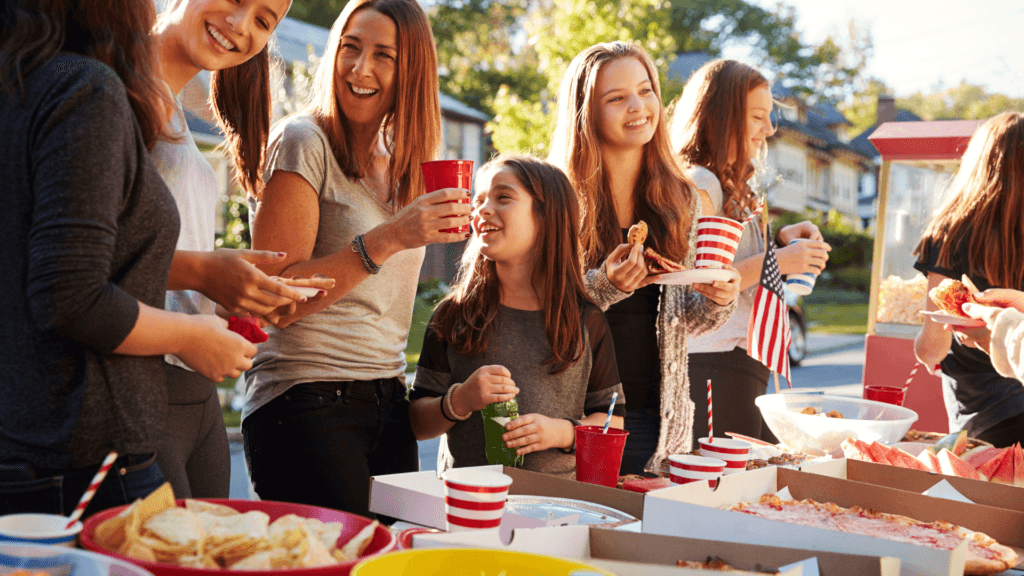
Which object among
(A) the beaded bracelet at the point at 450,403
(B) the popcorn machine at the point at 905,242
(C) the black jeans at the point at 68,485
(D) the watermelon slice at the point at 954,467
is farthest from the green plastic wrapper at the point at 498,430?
(B) the popcorn machine at the point at 905,242

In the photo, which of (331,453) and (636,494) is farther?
(331,453)

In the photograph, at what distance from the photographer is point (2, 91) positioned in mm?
1465

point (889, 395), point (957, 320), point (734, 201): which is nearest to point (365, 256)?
point (734, 201)

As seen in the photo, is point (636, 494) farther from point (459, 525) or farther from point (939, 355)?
point (939, 355)

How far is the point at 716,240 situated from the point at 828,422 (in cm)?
77

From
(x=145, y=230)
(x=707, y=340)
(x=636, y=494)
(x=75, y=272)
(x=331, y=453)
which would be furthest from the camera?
(x=707, y=340)

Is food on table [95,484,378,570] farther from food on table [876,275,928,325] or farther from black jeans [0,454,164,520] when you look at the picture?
food on table [876,275,928,325]

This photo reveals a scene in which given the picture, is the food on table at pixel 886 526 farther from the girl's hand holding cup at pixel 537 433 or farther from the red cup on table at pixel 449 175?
the red cup on table at pixel 449 175

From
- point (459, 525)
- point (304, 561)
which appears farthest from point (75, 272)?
point (459, 525)

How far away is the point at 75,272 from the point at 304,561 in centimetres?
69

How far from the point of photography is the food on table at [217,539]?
1.07 m

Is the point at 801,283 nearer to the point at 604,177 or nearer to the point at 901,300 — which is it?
the point at 604,177

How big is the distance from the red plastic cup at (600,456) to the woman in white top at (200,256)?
2.81 ft

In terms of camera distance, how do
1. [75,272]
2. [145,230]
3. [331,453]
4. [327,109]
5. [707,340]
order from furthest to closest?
[707,340] → [327,109] → [331,453] → [145,230] → [75,272]
